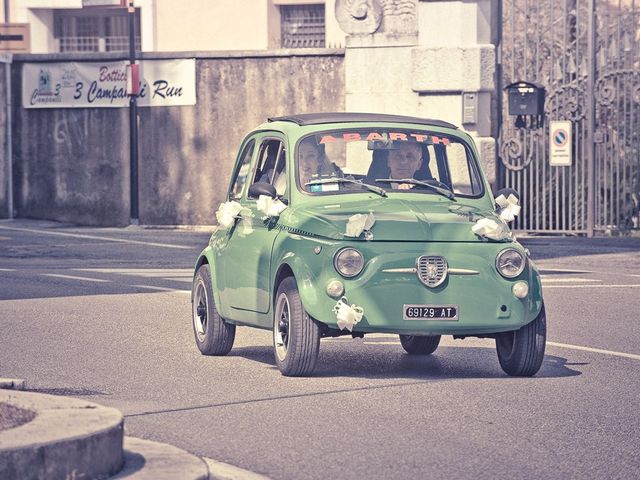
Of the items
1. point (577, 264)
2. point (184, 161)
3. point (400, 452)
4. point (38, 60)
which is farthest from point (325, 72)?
point (400, 452)

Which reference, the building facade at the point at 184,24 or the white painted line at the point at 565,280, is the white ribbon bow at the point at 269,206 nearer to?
the white painted line at the point at 565,280

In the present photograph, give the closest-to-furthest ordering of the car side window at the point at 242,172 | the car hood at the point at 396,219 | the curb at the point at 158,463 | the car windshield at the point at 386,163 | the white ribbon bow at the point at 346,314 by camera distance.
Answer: the curb at the point at 158,463 → the white ribbon bow at the point at 346,314 → the car hood at the point at 396,219 → the car windshield at the point at 386,163 → the car side window at the point at 242,172

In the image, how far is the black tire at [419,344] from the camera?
1248 cm

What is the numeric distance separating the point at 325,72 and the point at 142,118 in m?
3.17

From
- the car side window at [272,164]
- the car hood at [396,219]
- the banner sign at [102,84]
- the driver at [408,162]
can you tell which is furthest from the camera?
the banner sign at [102,84]

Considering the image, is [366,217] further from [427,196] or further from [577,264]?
[577,264]

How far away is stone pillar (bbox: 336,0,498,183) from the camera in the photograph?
993 inches

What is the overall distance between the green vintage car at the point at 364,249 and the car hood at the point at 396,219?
10 mm

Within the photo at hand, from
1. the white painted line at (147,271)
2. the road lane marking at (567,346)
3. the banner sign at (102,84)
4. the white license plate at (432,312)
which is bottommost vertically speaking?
the road lane marking at (567,346)

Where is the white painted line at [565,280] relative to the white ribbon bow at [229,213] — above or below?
below

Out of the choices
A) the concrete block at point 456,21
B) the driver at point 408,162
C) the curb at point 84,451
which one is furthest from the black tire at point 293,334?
the concrete block at point 456,21

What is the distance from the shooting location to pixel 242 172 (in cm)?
1277

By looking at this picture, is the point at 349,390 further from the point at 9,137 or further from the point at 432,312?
the point at 9,137

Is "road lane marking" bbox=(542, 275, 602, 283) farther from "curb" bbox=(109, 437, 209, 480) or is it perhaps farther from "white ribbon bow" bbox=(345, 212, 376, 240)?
"curb" bbox=(109, 437, 209, 480)
